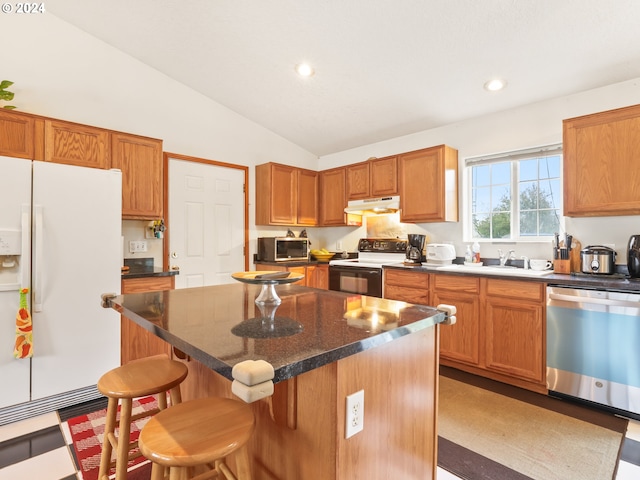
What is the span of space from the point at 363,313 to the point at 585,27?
8.42ft

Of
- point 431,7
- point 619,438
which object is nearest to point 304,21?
point 431,7

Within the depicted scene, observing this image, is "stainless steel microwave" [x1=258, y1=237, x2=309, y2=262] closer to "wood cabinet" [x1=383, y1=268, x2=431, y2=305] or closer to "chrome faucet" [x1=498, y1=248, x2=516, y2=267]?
"wood cabinet" [x1=383, y1=268, x2=431, y2=305]

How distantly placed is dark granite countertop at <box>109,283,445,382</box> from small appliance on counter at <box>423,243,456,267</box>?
2096 mm

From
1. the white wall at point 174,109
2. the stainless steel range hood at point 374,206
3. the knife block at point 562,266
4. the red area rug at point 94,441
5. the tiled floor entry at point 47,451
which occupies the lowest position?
the tiled floor entry at point 47,451

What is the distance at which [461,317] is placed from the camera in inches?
120

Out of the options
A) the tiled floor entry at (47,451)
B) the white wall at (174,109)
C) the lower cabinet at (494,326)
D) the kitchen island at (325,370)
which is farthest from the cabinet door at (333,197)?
the tiled floor entry at (47,451)

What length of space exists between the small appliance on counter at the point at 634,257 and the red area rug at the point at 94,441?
344cm

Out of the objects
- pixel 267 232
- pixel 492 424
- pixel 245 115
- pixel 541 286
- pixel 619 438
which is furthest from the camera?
pixel 267 232

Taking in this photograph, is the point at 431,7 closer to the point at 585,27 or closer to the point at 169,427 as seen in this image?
the point at 585,27

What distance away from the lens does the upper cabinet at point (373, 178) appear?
4.03 m

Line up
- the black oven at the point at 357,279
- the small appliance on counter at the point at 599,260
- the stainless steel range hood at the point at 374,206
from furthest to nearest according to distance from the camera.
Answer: the stainless steel range hood at the point at 374,206, the black oven at the point at 357,279, the small appliance on counter at the point at 599,260

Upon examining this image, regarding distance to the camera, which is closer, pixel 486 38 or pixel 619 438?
pixel 619 438

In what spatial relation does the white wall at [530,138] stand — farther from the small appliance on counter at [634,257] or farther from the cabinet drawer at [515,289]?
the cabinet drawer at [515,289]

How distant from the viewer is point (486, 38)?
252 centimetres
